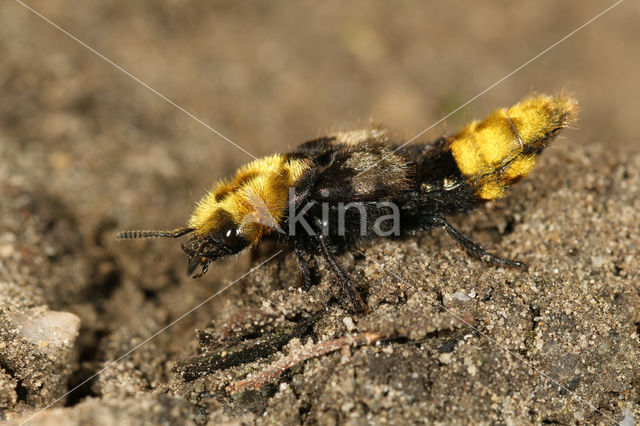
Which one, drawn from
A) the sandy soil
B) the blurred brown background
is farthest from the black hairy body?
the blurred brown background

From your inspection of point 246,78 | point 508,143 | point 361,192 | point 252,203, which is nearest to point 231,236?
point 252,203

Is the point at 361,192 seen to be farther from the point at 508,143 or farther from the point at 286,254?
the point at 508,143

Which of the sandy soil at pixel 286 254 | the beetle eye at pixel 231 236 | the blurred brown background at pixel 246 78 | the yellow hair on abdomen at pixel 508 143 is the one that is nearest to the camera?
the sandy soil at pixel 286 254

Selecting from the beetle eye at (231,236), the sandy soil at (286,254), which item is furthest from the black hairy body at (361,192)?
the sandy soil at (286,254)

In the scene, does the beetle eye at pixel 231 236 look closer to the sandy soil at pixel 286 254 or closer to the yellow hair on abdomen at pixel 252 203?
the yellow hair on abdomen at pixel 252 203

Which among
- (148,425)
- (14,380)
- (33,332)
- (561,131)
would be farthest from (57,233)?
(561,131)

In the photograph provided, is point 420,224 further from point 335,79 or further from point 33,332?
point 335,79
